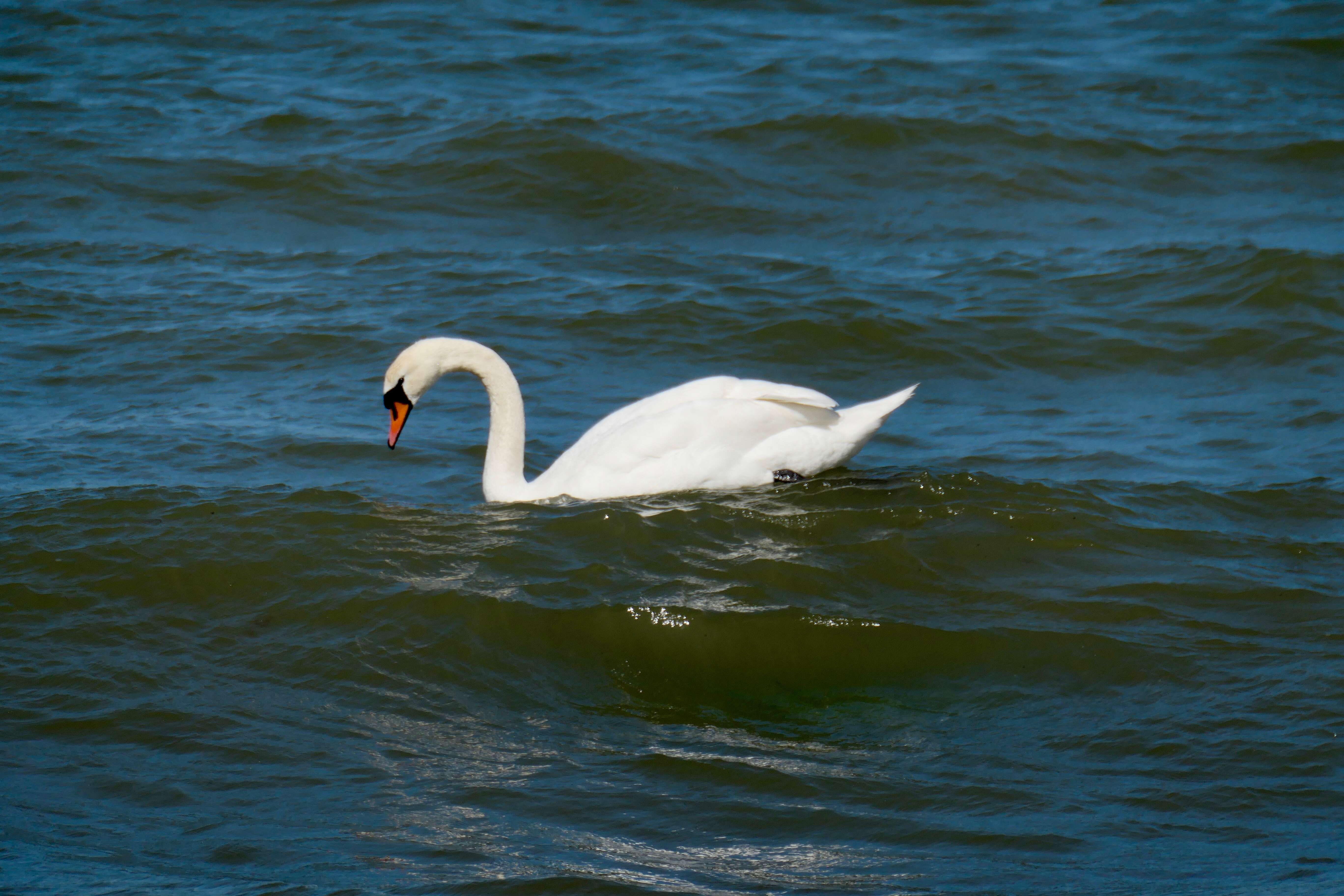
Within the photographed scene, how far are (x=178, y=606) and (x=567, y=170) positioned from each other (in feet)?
24.8

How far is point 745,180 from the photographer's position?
42.1 ft

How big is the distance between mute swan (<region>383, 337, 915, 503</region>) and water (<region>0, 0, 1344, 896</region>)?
0.19 m

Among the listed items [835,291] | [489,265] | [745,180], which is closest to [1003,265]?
[835,291]

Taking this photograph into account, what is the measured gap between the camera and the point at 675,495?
276 inches

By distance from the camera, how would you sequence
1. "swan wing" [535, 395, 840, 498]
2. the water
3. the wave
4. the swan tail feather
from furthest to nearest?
the swan tail feather, "swan wing" [535, 395, 840, 498], the wave, the water

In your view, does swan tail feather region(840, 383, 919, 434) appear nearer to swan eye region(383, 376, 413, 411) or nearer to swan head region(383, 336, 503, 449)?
swan head region(383, 336, 503, 449)

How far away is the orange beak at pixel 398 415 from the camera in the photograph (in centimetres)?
725

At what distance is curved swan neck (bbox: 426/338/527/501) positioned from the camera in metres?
7.29

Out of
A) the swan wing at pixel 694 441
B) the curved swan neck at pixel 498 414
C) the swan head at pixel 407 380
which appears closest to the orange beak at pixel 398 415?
the swan head at pixel 407 380

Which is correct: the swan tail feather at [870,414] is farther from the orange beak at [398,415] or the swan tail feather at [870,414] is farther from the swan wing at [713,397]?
the orange beak at [398,415]

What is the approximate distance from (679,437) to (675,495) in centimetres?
27

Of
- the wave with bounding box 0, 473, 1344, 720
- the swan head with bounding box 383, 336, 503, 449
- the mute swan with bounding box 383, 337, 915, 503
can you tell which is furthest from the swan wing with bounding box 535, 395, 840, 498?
the swan head with bounding box 383, 336, 503, 449

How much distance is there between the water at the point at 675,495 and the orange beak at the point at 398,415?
35 cm

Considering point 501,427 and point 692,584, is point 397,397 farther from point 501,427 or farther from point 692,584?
point 692,584
